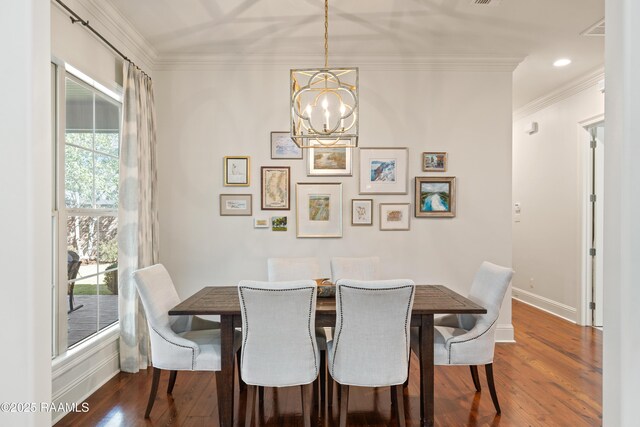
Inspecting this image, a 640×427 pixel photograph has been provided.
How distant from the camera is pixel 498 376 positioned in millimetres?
3123

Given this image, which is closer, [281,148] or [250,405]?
[250,405]

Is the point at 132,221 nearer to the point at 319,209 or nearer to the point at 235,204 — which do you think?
the point at 235,204

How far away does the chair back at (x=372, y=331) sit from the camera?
2.06 meters

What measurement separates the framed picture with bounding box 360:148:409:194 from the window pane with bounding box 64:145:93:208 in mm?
2428

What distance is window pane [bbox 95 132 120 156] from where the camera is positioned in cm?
311

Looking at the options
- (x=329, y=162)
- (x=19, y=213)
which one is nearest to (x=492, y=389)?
(x=329, y=162)

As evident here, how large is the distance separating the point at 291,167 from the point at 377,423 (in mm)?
2454

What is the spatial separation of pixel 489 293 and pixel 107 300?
3014 mm

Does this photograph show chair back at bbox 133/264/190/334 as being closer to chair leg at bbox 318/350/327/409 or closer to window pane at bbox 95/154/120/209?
window pane at bbox 95/154/120/209

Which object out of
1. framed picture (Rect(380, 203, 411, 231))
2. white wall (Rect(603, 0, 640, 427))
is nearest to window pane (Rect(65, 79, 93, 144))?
framed picture (Rect(380, 203, 411, 231))

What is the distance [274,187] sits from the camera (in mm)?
3908

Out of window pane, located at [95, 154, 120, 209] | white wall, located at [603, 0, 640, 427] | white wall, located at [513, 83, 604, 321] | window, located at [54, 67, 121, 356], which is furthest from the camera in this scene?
white wall, located at [513, 83, 604, 321]

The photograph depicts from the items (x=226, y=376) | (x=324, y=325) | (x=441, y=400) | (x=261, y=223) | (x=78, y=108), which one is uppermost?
(x=78, y=108)

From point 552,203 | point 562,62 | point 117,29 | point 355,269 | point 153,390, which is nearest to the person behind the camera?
point 153,390
